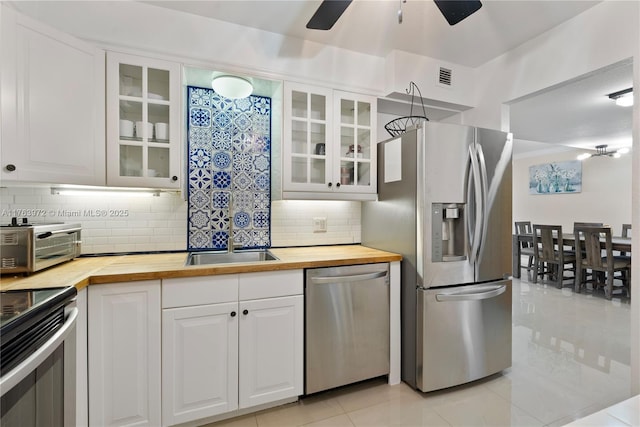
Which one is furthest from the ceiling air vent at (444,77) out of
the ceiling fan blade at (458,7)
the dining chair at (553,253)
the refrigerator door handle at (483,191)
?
the dining chair at (553,253)

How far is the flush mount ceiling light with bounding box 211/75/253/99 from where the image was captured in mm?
2035

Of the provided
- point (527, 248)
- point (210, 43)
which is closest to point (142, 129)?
point (210, 43)

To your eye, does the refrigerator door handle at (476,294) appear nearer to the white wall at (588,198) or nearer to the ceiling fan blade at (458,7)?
the ceiling fan blade at (458,7)

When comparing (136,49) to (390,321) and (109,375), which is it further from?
(390,321)

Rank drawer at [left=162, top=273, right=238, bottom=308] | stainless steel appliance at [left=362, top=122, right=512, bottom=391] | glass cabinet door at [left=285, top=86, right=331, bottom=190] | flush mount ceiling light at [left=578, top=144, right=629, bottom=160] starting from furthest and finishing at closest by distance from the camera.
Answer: flush mount ceiling light at [left=578, top=144, right=629, bottom=160] → glass cabinet door at [left=285, top=86, right=331, bottom=190] → stainless steel appliance at [left=362, top=122, right=512, bottom=391] → drawer at [left=162, top=273, right=238, bottom=308]

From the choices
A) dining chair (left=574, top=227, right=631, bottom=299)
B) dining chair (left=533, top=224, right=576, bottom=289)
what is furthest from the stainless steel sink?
dining chair (left=533, top=224, right=576, bottom=289)

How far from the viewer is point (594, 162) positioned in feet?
20.4

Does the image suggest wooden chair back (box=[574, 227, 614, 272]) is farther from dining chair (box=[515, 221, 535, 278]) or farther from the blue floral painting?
the blue floral painting

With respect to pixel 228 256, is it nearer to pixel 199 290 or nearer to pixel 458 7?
pixel 199 290

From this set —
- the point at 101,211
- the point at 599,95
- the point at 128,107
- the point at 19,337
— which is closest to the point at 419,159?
the point at 128,107

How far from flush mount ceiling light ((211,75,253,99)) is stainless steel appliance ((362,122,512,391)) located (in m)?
1.16

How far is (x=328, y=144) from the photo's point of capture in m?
2.32

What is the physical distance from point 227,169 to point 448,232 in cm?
173

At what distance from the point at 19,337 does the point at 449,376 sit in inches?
89.3
